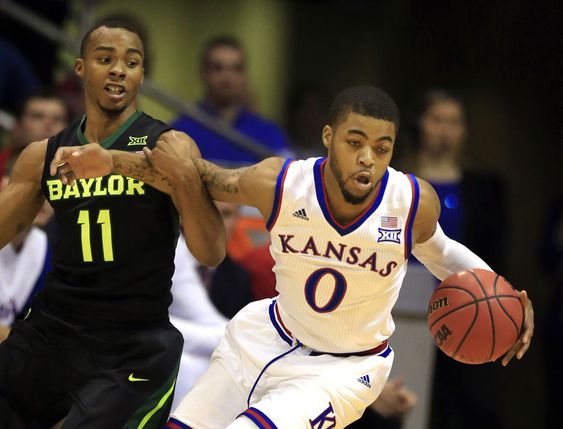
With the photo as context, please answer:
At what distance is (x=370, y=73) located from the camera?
37.9 feet

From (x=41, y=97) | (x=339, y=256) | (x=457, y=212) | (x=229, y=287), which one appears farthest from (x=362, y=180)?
(x=41, y=97)

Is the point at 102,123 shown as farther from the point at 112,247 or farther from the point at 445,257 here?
the point at 445,257

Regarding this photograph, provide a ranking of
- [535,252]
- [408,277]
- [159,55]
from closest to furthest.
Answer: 1. [408,277]
2. [535,252]
3. [159,55]

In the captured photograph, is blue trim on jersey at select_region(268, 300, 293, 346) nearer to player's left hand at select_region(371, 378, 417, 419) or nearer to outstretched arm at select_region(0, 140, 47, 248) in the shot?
outstretched arm at select_region(0, 140, 47, 248)

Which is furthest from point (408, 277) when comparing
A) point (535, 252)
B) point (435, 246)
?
point (535, 252)

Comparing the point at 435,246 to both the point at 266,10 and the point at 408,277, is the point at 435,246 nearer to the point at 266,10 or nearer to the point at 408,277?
the point at 408,277

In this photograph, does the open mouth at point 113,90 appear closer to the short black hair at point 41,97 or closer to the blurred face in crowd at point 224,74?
the short black hair at point 41,97

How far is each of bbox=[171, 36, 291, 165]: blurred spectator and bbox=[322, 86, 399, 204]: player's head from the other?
11.1 ft

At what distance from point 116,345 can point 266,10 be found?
7.84 meters

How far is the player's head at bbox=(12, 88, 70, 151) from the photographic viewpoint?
7.51 m

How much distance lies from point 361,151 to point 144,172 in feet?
2.89

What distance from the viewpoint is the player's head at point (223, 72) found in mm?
8305

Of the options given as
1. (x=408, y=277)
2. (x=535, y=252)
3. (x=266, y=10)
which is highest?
(x=266, y=10)

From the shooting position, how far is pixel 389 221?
187 inches
